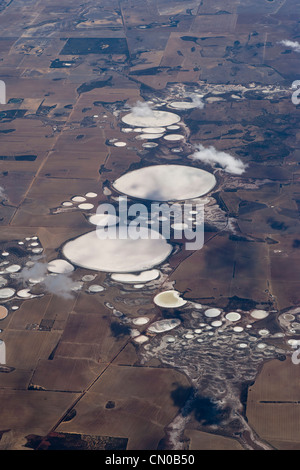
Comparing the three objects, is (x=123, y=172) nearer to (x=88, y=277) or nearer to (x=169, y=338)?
(x=88, y=277)

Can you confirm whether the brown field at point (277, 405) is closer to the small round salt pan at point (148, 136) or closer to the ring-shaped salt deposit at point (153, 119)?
the small round salt pan at point (148, 136)

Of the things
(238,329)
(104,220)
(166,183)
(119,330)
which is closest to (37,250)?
(104,220)

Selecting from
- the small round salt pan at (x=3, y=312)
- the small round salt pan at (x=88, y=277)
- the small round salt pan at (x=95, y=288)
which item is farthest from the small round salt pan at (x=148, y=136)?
the small round salt pan at (x=3, y=312)

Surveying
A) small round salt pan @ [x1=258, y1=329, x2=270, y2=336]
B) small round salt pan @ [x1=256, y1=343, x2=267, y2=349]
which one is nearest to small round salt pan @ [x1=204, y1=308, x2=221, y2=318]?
small round salt pan @ [x1=258, y1=329, x2=270, y2=336]

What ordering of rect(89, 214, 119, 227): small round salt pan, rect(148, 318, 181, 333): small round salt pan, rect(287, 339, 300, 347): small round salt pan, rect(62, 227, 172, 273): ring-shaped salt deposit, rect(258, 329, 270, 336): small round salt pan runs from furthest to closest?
rect(89, 214, 119, 227): small round salt pan < rect(62, 227, 172, 273): ring-shaped salt deposit < rect(148, 318, 181, 333): small round salt pan < rect(258, 329, 270, 336): small round salt pan < rect(287, 339, 300, 347): small round salt pan

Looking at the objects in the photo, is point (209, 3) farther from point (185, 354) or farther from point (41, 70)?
point (185, 354)

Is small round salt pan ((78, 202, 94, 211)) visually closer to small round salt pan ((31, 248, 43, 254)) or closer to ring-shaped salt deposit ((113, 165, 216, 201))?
ring-shaped salt deposit ((113, 165, 216, 201))

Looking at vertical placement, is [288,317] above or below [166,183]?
below
